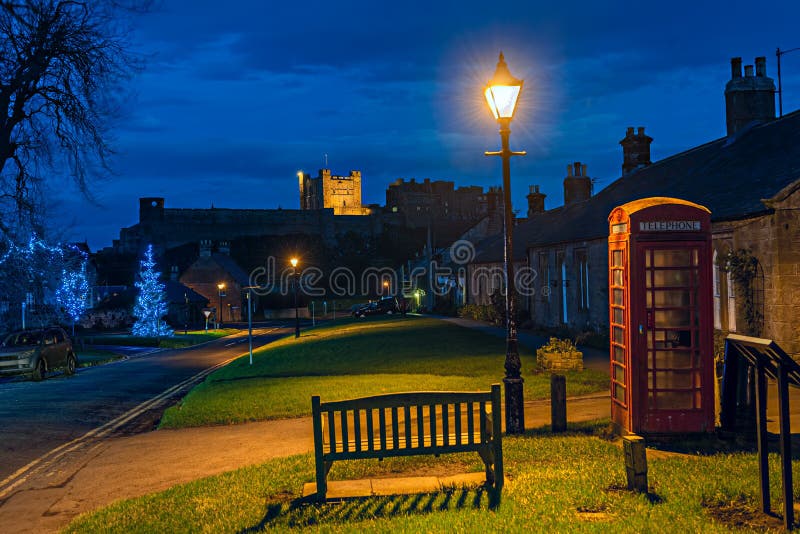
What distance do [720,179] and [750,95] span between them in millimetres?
5488

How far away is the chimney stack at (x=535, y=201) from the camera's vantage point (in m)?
49.0

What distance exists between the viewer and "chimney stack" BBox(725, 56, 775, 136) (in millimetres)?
22594

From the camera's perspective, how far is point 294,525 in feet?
21.7

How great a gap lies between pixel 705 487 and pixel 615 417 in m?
2.85

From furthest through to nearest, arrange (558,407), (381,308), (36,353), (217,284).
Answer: (217,284)
(381,308)
(36,353)
(558,407)

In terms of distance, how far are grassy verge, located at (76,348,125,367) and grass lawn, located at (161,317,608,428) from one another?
10.0 meters

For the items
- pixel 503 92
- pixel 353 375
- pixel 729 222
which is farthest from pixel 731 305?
pixel 353 375

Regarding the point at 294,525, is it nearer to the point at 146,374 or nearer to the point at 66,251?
the point at 146,374

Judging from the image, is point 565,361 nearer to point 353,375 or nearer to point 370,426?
point 353,375

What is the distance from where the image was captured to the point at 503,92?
9.91 meters

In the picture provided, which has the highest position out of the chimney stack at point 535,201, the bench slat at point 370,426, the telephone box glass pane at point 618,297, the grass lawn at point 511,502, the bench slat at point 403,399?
the chimney stack at point 535,201

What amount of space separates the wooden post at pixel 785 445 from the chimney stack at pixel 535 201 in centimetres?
4363

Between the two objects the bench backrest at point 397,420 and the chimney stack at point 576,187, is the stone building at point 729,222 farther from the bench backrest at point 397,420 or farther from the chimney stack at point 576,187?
the bench backrest at point 397,420

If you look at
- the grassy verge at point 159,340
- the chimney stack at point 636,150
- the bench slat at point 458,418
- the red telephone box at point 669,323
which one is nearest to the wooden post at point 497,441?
the bench slat at point 458,418
